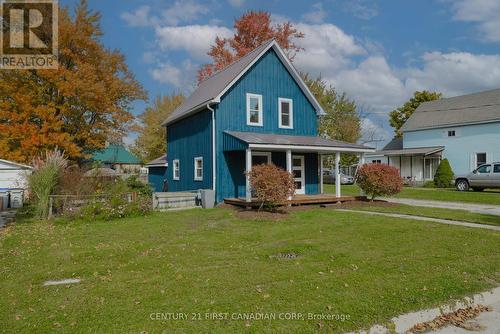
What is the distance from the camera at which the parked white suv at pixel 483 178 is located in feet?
73.4

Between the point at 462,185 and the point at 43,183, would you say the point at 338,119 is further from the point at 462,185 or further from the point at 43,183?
the point at 43,183

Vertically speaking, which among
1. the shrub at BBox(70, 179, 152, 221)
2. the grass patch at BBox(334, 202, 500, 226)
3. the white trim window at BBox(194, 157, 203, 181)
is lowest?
the grass patch at BBox(334, 202, 500, 226)

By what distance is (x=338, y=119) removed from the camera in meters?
A: 43.2

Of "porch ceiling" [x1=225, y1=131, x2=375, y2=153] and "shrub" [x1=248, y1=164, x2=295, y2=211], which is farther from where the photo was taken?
"porch ceiling" [x1=225, y1=131, x2=375, y2=153]

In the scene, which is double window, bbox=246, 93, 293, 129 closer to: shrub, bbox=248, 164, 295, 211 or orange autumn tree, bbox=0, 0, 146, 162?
shrub, bbox=248, 164, 295, 211

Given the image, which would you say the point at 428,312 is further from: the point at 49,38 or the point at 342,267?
the point at 49,38

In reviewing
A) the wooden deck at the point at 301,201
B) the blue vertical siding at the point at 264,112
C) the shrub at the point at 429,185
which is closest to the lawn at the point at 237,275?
the wooden deck at the point at 301,201

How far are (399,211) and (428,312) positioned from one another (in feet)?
33.1

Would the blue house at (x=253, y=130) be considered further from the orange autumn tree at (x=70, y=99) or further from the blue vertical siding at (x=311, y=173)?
the orange autumn tree at (x=70, y=99)

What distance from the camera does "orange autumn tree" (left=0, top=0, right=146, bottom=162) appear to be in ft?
70.1

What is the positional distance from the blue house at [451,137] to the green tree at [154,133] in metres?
23.7

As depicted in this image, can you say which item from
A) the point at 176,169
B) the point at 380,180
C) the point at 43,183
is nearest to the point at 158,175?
the point at 176,169

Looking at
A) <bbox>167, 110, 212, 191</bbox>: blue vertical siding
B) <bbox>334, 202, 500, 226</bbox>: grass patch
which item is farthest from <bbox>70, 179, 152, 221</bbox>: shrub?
<bbox>334, 202, 500, 226</bbox>: grass patch

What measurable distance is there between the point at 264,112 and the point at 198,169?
15.0 ft
